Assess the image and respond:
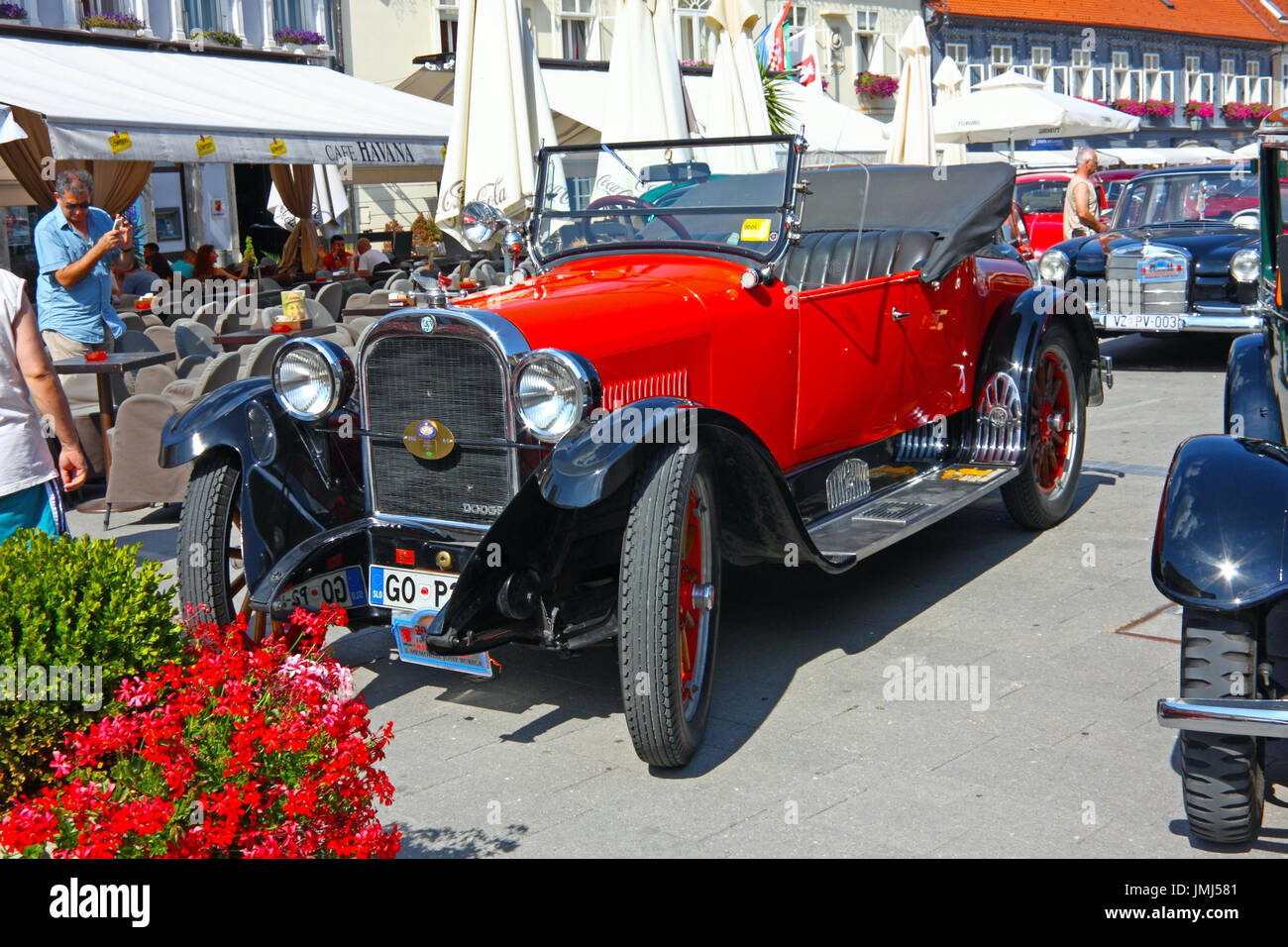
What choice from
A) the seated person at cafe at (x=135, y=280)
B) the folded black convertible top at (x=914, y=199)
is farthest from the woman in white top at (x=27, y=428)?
the seated person at cafe at (x=135, y=280)

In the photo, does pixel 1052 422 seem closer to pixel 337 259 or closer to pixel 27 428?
pixel 27 428

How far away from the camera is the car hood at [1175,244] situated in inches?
432

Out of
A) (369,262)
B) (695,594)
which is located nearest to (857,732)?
(695,594)

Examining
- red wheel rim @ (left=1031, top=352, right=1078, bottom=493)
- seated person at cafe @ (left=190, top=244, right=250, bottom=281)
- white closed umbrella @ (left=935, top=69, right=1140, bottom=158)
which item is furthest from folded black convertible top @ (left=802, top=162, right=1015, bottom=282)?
white closed umbrella @ (left=935, top=69, right=1140, bottom=158)

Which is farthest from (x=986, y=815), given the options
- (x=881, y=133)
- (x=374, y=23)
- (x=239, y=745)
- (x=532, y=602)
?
(x=374, y=23)

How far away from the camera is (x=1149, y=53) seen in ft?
127

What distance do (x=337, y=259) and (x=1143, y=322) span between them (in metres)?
9.45

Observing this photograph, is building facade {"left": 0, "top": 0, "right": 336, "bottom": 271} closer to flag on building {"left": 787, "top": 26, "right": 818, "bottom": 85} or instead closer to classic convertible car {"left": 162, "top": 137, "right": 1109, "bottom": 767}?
flag on building {"left": 787, "top": 26, "right": 818, "bottom": 85}

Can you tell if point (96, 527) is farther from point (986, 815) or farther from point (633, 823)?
point (986, 815)

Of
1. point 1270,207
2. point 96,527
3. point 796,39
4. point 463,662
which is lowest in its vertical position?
point 96,527

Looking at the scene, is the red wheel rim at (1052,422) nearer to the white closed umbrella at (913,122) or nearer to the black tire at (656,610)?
the black tire at (656,610)

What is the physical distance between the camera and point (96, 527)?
6898 mm

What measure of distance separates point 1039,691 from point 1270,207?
6.21ft

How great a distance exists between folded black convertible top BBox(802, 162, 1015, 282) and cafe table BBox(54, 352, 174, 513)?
369cm
